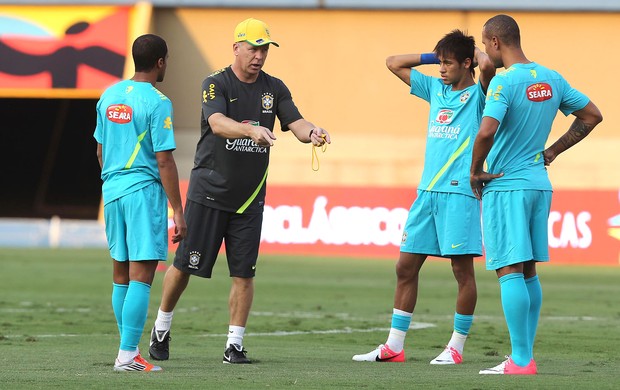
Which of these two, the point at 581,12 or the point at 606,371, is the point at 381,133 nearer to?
the point at 581,12

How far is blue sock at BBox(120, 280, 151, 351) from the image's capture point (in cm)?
875

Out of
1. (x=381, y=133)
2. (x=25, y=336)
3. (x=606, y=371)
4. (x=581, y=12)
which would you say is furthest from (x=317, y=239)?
(x=606, y=371)

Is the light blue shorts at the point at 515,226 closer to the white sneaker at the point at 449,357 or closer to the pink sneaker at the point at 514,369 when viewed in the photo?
the pink sneaker at the point at 514,369

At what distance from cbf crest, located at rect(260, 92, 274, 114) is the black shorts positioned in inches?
31.3

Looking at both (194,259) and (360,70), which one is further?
(360,70)

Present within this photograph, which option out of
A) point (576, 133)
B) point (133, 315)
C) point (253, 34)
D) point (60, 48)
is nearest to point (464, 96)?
point (576, 133)

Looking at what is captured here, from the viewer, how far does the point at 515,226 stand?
870cm

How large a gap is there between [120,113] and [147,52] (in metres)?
0.44

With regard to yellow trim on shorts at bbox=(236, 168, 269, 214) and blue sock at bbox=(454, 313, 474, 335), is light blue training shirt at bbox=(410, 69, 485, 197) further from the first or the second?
yellow trim on shorts at bbox=(236, 168, 269, 214)

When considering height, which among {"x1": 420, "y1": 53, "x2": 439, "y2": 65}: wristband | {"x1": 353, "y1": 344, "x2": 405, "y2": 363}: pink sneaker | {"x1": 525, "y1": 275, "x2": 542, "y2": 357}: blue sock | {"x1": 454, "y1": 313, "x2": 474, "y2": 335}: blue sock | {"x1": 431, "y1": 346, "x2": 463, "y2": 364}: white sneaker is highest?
{"x1": 420, "y1": 53, "x2": 439, "y2": 65}: wristband

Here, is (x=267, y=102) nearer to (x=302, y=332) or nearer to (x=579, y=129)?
(x=579, y=129)

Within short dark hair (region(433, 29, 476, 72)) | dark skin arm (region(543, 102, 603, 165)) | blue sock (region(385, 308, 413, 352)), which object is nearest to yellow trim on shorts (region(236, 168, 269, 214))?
blue sock (region(385, 308, 413, 352))

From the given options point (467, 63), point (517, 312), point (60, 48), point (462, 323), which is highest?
point (60, 48)

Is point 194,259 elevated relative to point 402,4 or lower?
lower
